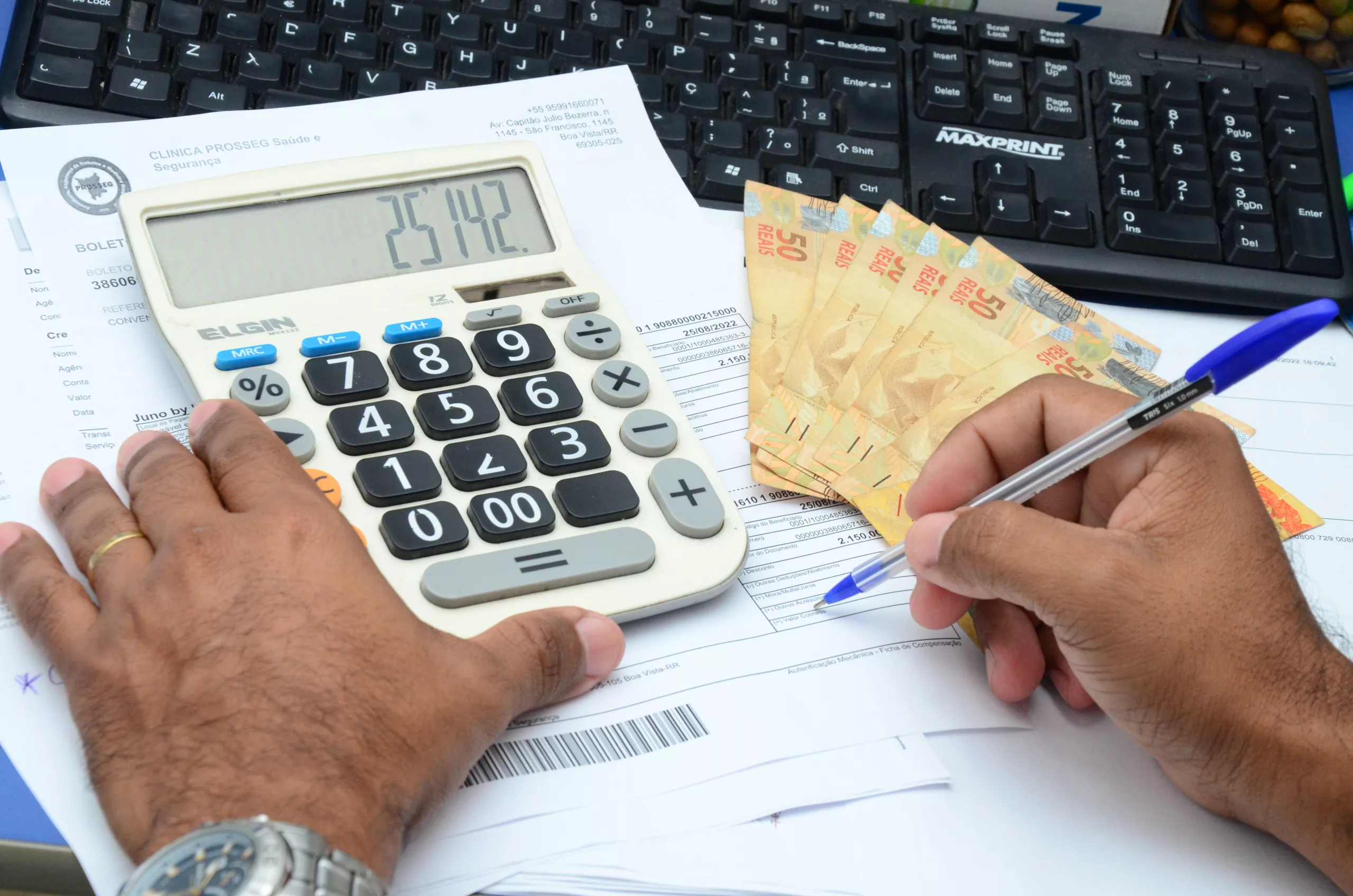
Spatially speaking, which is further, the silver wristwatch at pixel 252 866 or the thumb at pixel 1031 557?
the thumb at pixel 1031 557

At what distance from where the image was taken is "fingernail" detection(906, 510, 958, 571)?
0.47m

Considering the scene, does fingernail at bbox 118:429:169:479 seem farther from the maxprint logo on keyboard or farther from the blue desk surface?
the maxprint logo on keyboard

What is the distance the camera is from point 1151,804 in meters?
0.48

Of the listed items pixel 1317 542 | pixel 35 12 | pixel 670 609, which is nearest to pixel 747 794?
pixel 670 609

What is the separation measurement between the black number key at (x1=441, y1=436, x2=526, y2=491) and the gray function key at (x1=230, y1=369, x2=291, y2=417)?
0.23 feet

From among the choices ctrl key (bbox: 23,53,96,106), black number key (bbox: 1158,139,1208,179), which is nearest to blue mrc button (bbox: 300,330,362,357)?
ctrl key (bbox: 23,53,96,106)

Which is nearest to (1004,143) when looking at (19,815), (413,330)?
(413,330)

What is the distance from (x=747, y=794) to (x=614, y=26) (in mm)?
479

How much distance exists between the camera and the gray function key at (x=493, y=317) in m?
0.56

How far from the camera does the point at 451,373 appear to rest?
0.53 metres

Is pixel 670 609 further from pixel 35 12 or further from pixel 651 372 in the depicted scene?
pixel 35 12

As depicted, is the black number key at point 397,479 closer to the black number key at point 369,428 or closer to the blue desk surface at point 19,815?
the black number key at point 369,428

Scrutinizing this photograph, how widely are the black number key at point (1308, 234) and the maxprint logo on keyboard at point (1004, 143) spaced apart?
13 cm

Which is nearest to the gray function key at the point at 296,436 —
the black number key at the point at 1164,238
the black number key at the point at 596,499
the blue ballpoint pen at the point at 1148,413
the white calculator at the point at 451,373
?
the white calculator at the point at 451,373
